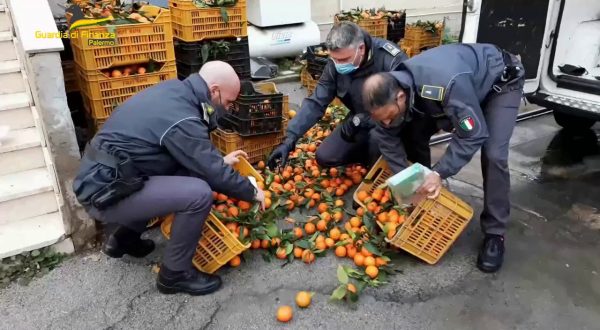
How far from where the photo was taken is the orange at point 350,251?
3.51 m

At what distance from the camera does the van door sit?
453 centimetres

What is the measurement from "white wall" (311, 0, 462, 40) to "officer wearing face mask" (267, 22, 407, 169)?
4.78 m

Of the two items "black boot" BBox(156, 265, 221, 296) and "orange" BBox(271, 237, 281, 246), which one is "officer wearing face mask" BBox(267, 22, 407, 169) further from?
"black boot" BBox(156, 265, 221, 296)

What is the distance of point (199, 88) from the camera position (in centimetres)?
309

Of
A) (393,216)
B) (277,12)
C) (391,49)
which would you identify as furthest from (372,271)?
(277,12)

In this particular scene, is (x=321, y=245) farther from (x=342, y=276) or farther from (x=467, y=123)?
(x=467, y=123)

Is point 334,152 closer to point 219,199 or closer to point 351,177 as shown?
point 351,177

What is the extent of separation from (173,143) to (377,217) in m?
1.58

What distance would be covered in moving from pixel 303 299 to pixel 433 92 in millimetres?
1503

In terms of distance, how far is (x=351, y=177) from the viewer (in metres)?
4.61

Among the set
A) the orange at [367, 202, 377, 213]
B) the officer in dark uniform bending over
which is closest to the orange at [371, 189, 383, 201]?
the orange at [367, 202, 377, 213]

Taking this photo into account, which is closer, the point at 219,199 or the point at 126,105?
the point at 126,105

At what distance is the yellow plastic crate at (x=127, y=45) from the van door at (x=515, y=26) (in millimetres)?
2837

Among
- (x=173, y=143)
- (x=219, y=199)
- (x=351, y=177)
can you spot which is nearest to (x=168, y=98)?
(x=173, y=143)
